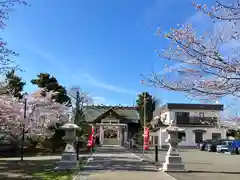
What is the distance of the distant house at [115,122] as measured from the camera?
143 feet

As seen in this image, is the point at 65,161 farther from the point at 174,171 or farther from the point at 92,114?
the point at 92,114

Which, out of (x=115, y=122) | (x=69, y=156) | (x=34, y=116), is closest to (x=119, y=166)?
(x=69, y=156)

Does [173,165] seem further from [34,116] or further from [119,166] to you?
[34,116]

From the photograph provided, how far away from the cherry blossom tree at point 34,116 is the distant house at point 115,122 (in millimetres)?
13602

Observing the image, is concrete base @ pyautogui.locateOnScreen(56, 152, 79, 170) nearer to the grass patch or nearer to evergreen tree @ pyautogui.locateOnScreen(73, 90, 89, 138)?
the grass patch

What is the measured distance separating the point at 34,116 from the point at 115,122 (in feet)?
60.5

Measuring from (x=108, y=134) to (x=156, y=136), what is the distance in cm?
1007

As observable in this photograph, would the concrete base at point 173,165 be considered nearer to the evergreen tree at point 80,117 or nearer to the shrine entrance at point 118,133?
the evergreen tree at point 80,117

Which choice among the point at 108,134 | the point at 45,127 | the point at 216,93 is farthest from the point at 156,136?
the point at 216,93

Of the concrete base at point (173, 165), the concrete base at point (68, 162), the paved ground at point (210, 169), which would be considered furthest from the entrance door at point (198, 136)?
the concrete base at point (68, 162)

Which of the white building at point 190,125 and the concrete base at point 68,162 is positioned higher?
the white building at point 190,125

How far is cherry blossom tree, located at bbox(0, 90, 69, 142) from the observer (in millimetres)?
24625

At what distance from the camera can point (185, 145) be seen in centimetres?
4278

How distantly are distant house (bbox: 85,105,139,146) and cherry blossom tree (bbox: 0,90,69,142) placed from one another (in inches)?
536
